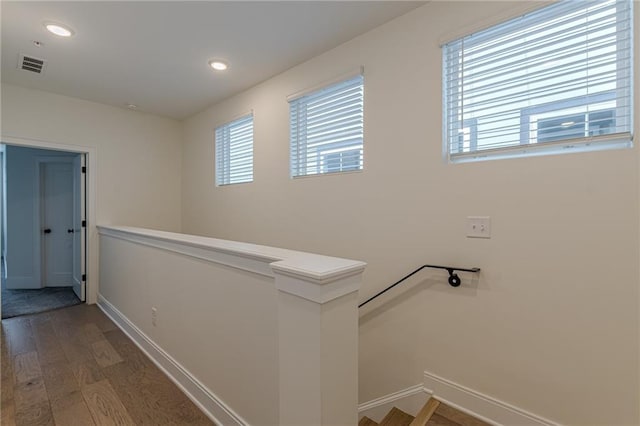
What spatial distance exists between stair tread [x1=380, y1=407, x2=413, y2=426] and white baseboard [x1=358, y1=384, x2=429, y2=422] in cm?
4

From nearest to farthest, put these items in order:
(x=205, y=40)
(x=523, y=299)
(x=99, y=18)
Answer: (x=523, y=299) < (x=99, y=18) < (x=205, y=40)

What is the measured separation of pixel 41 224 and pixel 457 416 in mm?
6216

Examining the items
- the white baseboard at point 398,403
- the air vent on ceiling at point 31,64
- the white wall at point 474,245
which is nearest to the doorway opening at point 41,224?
the air vent on ceiling at point 31,64

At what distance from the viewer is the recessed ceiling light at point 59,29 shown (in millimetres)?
2246

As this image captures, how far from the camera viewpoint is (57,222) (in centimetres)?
483

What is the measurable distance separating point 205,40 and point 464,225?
2.49 metres

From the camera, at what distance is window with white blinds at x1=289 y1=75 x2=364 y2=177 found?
97.0 inches

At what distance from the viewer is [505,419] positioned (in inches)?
66.2

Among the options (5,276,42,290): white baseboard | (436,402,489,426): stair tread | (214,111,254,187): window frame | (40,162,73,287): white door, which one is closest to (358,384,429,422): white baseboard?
(436,402,489,426): stair tread

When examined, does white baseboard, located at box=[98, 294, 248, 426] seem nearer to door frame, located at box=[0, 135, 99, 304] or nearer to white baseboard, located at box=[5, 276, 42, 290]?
door frame, located at box=[0, 135, 99, 304]

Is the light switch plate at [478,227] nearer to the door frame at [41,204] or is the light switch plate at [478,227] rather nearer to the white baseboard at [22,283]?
the door frame at [41,204]

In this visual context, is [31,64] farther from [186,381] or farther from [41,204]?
[186,381]

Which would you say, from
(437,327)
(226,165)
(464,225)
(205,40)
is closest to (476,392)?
(437,327)

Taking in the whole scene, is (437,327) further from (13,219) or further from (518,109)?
(13,219)
